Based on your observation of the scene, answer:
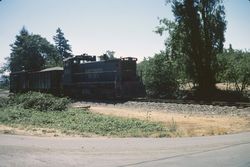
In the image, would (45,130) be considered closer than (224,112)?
Yes

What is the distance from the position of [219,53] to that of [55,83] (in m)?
18.8

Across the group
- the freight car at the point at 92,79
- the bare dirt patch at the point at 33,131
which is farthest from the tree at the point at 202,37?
the bare dirt patch at the point at 33,131

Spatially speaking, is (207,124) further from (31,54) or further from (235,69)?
(31,54)

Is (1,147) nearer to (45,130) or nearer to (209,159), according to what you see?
(45,130)

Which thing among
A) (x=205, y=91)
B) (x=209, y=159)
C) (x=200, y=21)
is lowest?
(x=209, y=159)

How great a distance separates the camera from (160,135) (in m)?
12.0

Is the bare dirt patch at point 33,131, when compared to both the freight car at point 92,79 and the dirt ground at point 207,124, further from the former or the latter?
the freight car at point 92,79

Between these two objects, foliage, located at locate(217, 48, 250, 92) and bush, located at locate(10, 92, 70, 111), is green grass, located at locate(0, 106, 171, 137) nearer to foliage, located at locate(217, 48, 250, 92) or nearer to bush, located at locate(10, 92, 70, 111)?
bush, located at locate(10, 92, 70, 111)

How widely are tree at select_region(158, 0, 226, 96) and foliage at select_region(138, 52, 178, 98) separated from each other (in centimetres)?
198

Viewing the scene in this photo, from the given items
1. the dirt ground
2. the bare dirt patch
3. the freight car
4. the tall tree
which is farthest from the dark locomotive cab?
the tall tree

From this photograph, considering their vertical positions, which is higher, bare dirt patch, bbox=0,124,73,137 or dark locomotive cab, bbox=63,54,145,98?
dark locomotive cab, bbox=63,54,145,98

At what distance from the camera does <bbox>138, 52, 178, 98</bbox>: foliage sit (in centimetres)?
3356

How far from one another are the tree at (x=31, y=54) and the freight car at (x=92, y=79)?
1370 inches

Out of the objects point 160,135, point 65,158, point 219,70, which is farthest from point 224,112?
point 219,70
